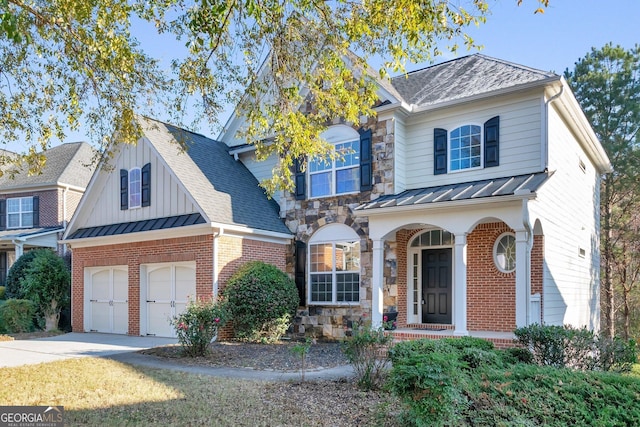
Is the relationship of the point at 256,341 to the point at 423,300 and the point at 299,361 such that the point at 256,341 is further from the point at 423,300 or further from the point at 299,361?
the point at 423,300

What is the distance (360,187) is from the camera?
45.5 ft

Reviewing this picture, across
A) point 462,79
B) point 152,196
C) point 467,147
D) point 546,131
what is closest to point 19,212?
point 152,196

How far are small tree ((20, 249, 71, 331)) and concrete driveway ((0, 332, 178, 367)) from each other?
237 centimetres

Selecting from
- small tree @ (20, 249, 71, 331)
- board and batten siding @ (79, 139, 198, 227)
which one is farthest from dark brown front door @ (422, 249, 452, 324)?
small tree @ (20, 249, 71, 331)

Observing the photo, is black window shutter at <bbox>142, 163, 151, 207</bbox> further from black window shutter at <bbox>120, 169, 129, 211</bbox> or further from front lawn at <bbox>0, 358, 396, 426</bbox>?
front lawn at <bbox>0, 358, 396, 426</bbox>

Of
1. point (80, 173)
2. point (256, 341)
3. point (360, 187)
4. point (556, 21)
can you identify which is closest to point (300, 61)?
point (556, 21)

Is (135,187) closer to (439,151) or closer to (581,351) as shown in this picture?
(439,151)

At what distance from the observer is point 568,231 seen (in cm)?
1348

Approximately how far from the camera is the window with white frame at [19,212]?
73.9 feet

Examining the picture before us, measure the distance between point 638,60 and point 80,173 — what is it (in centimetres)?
2336

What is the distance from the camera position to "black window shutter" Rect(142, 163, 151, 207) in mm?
15047

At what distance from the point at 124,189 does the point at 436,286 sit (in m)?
9.62

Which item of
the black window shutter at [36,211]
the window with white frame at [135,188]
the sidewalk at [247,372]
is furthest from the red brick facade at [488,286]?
the black window shutter at [36,211]

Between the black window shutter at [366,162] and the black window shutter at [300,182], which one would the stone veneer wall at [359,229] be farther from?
the black window shutter at [300,182]
